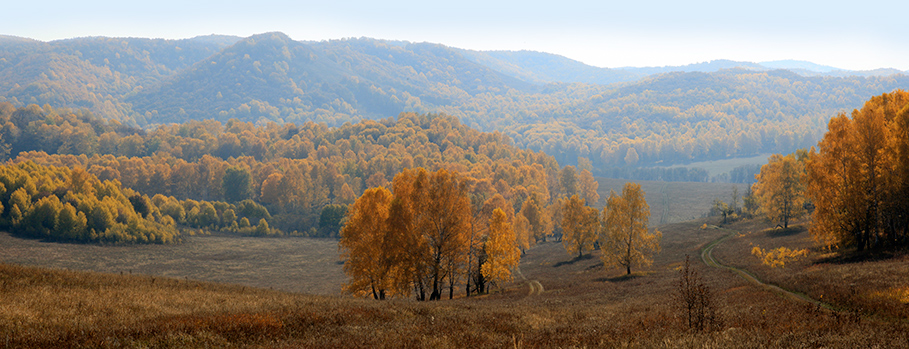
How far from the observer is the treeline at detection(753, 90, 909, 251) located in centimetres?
3722

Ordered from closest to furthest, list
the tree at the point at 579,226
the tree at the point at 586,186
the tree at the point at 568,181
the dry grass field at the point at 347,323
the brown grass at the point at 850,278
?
the dry grass field at the point at 347,323 → the brown grass at the point at 850,278 → the tree at the point at 579,226 → the tree at the point at 568,181 → the tree at the point at 586,186

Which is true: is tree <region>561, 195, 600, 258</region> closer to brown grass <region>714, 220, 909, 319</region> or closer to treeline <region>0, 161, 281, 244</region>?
brown grass <region>714, 220, 909, 319</region>

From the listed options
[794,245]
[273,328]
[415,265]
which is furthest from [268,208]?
[273,328]

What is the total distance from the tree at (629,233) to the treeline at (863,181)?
1759 centimetres

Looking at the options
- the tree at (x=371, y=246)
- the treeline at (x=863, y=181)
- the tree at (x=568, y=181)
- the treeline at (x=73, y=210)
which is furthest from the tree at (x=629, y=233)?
the tree at (x=568, y=181)

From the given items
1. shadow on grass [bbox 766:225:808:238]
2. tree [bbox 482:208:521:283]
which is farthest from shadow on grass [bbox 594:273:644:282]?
shadow on grass [bbox 766:225:808:238]

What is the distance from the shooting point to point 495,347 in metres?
12.9

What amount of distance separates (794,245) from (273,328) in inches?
2376

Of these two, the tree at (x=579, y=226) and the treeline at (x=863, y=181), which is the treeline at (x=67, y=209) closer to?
the tree at (x=579, y=226)

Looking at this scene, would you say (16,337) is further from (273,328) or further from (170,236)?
(170,236)

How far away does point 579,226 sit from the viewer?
89.9 m

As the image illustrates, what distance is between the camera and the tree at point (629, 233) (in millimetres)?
57062

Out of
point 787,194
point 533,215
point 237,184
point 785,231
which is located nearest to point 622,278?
point 785,231

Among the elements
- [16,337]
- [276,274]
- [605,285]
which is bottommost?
[276,274]
